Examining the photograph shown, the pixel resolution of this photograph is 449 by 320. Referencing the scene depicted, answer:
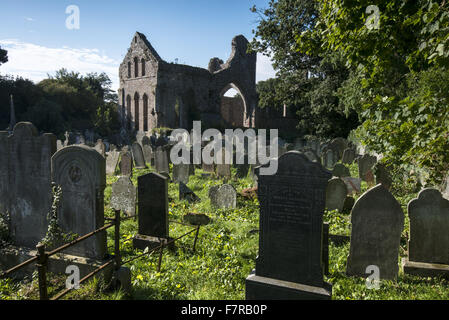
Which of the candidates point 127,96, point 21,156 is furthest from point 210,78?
point 21,156

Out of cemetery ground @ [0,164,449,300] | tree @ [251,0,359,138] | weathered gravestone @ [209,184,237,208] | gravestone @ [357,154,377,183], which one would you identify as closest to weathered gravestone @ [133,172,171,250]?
cemetery ground @ [0,164,449,300]

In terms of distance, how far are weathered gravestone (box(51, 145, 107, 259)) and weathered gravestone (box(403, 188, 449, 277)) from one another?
4211 millimetres

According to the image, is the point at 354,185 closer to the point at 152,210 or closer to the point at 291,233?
the point at 291,233

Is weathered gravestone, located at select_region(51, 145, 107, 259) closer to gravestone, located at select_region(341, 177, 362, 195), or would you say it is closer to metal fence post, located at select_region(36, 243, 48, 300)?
metal fence post, located at select_region(36, 243, 48, 300)

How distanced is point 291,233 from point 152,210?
8.78 ft

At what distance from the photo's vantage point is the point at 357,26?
476 centimetres

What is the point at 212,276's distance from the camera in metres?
4.29

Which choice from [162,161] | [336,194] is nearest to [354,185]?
[336,194]

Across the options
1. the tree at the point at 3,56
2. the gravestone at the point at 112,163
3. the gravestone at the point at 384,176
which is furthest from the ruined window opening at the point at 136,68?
the gravestone at the point at 384,176

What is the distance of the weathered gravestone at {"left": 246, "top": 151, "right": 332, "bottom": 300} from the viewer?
333 cm

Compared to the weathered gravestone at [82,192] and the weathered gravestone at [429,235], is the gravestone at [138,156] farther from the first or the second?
the weathered gravestone at [429,235]

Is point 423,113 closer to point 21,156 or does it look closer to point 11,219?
point 21,156

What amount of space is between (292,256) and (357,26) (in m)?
3.63
